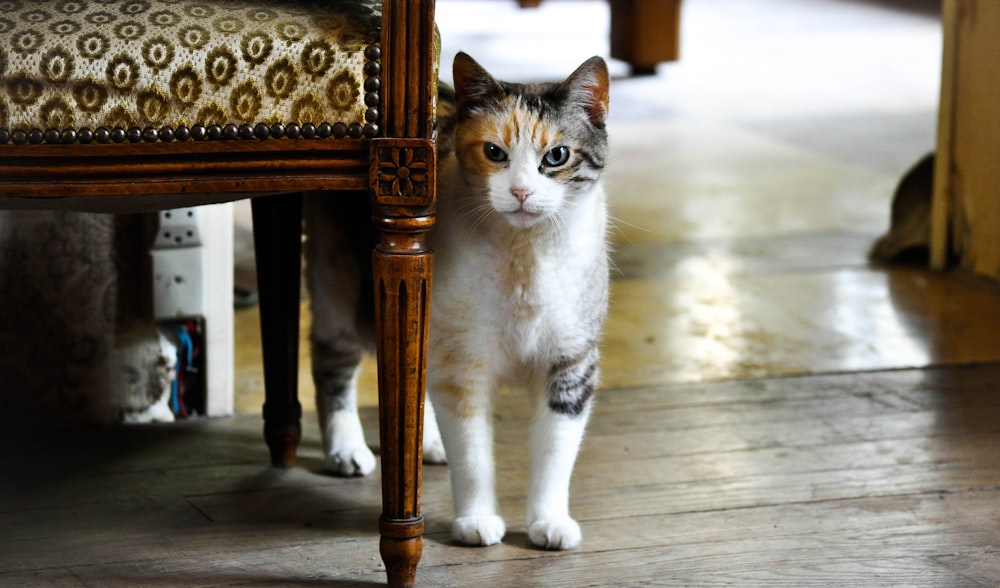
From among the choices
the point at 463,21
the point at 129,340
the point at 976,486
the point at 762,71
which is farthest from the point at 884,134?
the point at 463,21

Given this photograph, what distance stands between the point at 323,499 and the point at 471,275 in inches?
16.6

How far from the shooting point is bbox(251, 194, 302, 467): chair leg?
1.74 metres

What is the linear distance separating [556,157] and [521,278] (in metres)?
0.15

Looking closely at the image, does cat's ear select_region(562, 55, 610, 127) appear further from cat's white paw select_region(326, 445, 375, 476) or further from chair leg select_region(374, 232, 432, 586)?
cat's white paw select_region(326, 445, 375, 476)

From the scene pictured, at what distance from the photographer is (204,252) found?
1972 mm

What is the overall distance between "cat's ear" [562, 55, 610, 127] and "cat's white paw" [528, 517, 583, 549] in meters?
0.48

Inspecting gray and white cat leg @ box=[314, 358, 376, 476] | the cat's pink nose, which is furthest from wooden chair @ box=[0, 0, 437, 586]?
gray and white cat leg @ box=[314, 358, 376, 476]

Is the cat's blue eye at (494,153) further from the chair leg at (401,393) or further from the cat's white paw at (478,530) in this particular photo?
the cat's white paw at (478,530)

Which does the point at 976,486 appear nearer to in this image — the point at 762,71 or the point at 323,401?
the point at 323,401

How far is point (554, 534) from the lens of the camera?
4.98 feet

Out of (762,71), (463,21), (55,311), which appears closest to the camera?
(55,311)

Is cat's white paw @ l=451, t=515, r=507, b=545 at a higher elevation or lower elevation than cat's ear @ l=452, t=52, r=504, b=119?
lower

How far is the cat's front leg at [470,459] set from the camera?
152 cm

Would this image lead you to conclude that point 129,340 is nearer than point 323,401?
No
